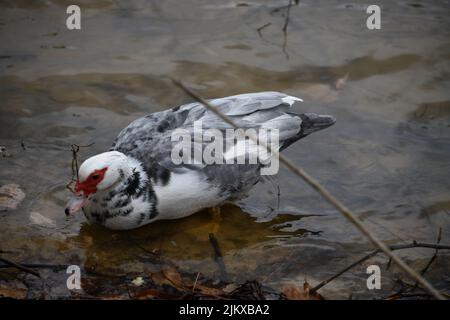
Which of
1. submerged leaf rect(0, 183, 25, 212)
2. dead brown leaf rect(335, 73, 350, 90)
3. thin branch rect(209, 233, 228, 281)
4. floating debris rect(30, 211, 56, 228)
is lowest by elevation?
thin branch rect(209, 233, 228, 281)

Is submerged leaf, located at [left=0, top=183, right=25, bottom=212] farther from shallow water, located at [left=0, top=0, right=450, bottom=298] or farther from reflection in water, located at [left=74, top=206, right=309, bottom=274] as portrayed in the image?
reflection in water, located at [left=74, top=206, right=309, bottom=274]

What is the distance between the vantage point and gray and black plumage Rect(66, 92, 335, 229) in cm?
450

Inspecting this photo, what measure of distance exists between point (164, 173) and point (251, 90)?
205 cm

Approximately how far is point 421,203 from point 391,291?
1103mm

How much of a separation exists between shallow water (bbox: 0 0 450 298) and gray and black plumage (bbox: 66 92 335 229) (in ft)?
0.89

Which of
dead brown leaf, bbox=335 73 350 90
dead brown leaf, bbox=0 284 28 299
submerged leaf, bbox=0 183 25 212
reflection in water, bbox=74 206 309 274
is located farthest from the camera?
dead brown leaf, bbox=335 73 350 90

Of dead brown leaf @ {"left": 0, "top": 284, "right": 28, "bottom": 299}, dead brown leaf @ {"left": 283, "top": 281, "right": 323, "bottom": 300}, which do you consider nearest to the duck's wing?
dead brown leaf @ {"left": 283, "top": 281, "right": 323, "bottom": 300}

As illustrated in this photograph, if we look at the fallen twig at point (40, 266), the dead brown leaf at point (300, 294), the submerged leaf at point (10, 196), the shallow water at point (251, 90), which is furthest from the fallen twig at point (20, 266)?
the dead brown leaf at point (300, 294)

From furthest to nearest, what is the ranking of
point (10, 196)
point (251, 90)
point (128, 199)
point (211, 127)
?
point (251, 90) < point (10, 196) < point (211, 127) < point (128, 199)

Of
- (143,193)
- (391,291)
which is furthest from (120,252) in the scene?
(391,291)

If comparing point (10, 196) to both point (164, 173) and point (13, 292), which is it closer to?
point (13, 292)

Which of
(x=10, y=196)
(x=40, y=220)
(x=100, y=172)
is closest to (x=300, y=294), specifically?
(x=100, y=172)

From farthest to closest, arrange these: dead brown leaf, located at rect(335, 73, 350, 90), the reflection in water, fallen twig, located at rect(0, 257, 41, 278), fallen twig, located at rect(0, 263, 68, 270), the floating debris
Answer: dead brown leaf, located at rect(335, 73, 350, 90)
the floating debris
the reflection in water
fallen twig, located at rect(0, 263, 68, 270)
fallen twig, located at rect(0, 257, 41, 278)

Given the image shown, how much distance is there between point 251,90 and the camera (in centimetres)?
632
